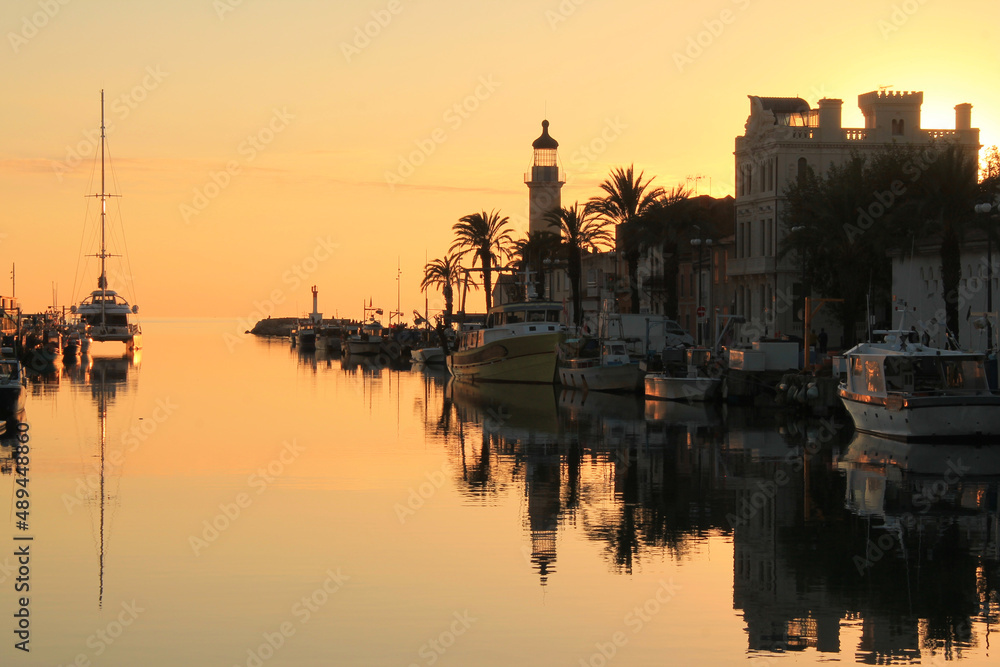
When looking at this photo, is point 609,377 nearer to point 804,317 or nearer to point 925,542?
point 804,317

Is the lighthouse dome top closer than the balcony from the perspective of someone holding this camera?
No

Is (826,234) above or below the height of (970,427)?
above

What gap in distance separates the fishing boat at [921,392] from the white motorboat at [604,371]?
70.3 ft

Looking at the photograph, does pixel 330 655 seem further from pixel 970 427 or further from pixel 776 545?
pixel 970 427

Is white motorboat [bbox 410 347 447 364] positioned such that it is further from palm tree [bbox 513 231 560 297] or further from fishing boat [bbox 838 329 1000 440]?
fishing boat [bbox 838 329 1000 440]

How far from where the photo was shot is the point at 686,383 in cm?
5050

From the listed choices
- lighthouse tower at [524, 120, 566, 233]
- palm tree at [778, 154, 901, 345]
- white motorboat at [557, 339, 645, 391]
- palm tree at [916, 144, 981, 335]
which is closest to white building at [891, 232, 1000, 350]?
palm tree at [778, 154, 901, 345]

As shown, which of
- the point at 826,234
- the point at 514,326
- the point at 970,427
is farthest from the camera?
the point at 514,326

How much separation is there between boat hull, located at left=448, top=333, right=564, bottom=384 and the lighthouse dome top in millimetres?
50644

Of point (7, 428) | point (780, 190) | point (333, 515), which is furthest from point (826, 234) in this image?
point (333, 515)

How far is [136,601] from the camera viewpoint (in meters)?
15.7

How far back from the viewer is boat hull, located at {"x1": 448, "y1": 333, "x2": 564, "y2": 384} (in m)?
62.5

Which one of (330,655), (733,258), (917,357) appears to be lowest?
(330,655)

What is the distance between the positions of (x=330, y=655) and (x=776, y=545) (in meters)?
8.43
